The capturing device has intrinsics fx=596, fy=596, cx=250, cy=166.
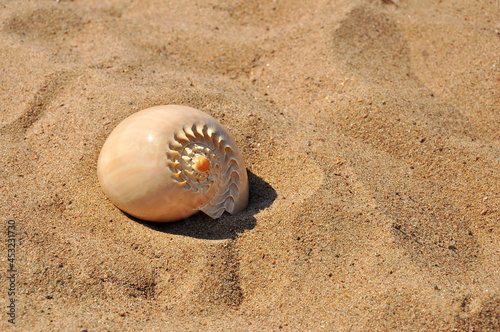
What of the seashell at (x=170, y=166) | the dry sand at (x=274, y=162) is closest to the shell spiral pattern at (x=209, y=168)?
the seashell at (x=170, y=166)

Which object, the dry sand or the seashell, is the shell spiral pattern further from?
the dry sand

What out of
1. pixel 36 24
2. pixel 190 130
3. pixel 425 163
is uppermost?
pixel 190 130

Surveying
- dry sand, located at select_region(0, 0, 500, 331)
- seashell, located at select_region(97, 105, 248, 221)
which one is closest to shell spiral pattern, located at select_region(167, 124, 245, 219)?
seashell, located at select_region(97, 105, 248, 221)

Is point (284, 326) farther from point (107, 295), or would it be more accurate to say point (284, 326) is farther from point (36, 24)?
point (36, 24)

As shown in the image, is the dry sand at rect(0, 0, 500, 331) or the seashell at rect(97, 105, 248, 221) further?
the seashell at rect(97, 105, 248, 221)

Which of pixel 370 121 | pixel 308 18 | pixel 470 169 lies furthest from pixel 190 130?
pixel 308 18
